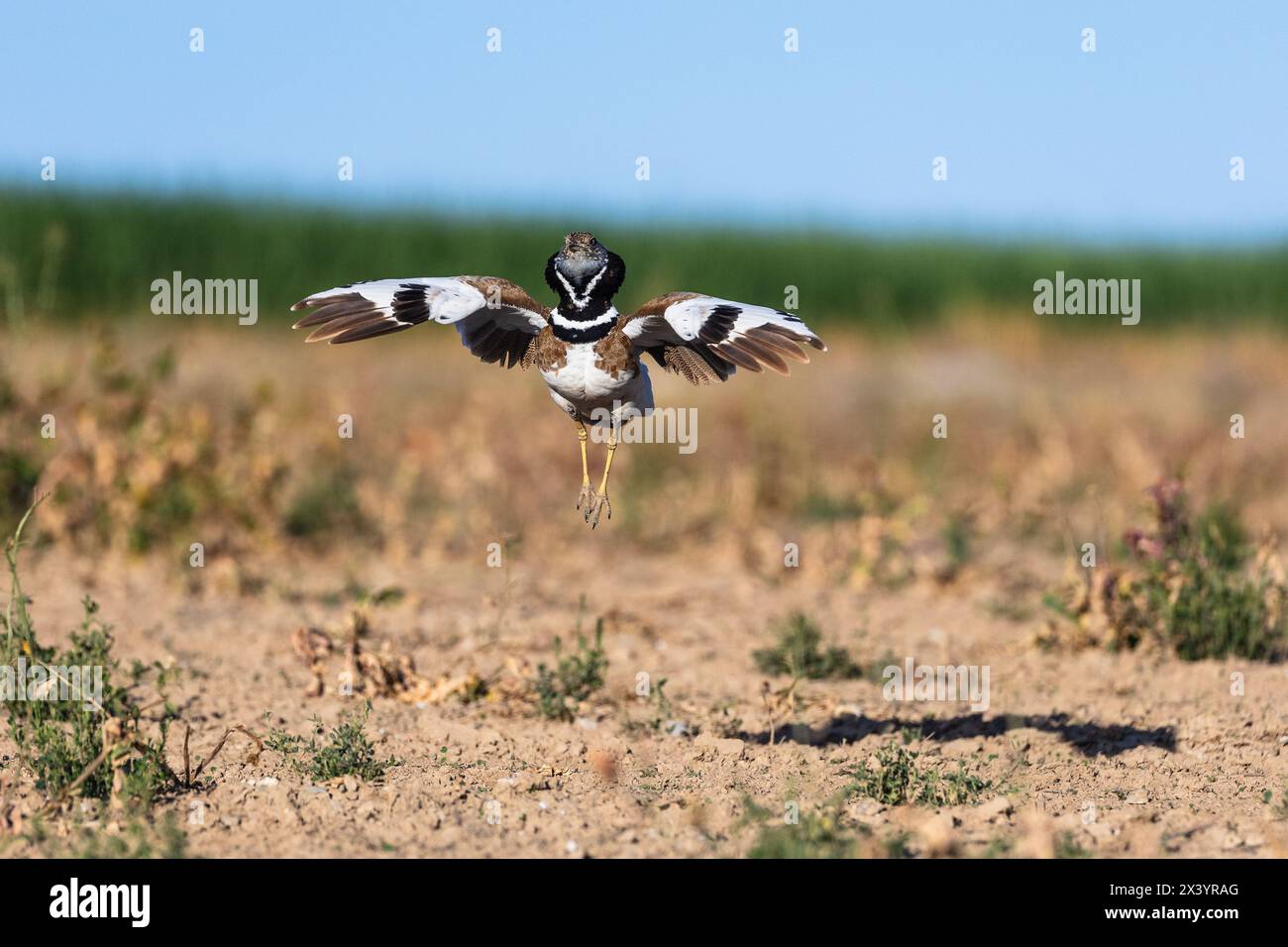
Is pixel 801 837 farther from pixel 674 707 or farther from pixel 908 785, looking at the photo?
pixel 674 707

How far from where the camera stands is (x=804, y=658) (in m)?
6.62

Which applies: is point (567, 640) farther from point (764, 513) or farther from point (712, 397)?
point (712, 397)

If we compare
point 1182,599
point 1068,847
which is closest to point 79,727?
point 1068,847

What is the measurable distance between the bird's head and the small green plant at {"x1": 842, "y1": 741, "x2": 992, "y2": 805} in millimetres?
1980

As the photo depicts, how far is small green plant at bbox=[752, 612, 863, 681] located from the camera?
21.6ft

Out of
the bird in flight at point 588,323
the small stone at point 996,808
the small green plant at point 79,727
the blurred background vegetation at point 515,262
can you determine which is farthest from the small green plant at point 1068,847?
the blurred background vegetation at point 515,262

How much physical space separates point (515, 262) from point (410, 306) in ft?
79.1

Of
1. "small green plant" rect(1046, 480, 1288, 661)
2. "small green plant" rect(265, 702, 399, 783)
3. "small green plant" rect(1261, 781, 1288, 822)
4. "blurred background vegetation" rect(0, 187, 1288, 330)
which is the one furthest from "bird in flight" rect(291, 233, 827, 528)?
"blurred background vegetation" rect(0, 187, 1288, 330)

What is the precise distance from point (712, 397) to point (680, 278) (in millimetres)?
13387

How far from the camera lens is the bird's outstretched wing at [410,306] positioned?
3590mm

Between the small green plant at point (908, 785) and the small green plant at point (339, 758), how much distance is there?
1517mm

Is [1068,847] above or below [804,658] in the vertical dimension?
below

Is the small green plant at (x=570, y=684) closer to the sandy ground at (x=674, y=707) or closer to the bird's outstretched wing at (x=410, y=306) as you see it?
the sandy ground at (x=674, y=707)

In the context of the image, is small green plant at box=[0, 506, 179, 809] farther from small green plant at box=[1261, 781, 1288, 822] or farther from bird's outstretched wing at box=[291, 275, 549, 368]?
small green plant at box=[1261, 781, 1288, 822]
